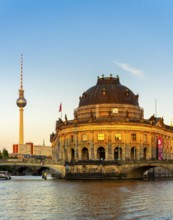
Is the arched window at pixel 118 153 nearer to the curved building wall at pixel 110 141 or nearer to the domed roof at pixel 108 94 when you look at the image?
the curved building wall at pixel 110 141

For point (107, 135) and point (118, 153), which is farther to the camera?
point (118, 153)

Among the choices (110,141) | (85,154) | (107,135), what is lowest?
(85,154)

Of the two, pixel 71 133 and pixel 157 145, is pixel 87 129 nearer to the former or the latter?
pixel 71 133

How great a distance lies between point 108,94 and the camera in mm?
140500

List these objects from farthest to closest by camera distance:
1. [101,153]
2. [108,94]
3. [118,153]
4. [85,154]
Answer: [108,94]
[85,154]
[101,153]
[118,153]

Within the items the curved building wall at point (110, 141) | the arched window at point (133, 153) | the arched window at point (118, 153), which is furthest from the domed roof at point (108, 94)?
the arched window at point (118, 153)

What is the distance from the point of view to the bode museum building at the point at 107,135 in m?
118

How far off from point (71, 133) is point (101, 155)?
32.2 feet

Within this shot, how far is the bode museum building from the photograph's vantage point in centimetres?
11781

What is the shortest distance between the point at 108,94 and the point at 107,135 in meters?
17.8

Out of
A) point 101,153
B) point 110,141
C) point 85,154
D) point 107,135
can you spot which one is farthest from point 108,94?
point 85,154

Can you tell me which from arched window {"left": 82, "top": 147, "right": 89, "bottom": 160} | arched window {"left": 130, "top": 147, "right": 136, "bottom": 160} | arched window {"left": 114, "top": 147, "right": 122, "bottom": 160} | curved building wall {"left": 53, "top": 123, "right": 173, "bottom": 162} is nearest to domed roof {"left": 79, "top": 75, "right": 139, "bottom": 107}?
curved building wall {"left": 53, "top": 123, "right": 173, "bottom": 162}

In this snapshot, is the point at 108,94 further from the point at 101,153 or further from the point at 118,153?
the point at 118,153

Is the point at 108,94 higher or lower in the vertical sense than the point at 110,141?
higher
